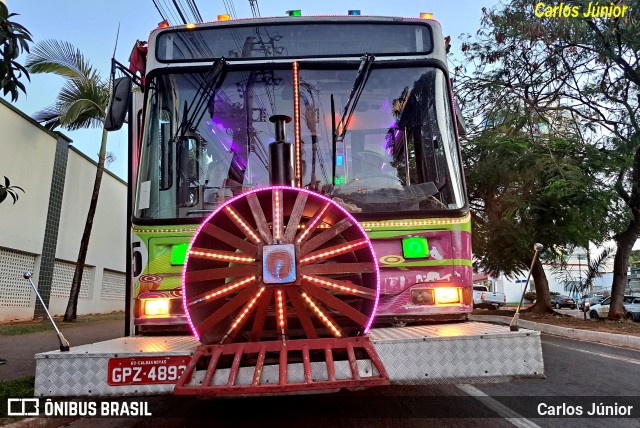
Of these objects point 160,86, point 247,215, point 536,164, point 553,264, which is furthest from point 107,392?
point 553,264

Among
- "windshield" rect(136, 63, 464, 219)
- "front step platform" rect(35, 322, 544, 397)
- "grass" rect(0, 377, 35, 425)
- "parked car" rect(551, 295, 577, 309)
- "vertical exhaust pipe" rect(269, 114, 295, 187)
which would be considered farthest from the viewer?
"parked car" rect(551, 295, 577, 309)

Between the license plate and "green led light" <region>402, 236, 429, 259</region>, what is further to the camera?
"green led light" <region>402, 236, 429, 259</region>

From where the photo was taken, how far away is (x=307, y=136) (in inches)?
163

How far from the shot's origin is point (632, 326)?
15.4 metres

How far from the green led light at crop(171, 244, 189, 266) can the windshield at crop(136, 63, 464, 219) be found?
0.95ft

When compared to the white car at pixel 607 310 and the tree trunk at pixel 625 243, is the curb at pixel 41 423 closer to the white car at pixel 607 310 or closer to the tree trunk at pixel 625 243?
the tree trunk at pixel 625 243

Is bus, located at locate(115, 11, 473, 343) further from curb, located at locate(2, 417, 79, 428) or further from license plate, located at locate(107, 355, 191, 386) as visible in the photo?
curb, located at locate(2, 417, 79, 428)

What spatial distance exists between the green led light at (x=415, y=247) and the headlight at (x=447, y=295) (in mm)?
283

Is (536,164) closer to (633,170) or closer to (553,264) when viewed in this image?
(633,170)

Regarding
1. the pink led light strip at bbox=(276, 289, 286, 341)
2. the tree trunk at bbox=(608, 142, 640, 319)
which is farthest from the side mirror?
the tree trunk at bbox=(608, 142, 640, 319)

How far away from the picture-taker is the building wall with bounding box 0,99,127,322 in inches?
511

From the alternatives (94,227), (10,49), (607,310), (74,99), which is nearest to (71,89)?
(74,99)

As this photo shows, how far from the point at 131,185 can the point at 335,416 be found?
2.73m

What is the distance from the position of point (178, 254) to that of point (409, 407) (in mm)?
2748
